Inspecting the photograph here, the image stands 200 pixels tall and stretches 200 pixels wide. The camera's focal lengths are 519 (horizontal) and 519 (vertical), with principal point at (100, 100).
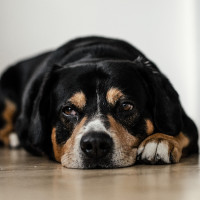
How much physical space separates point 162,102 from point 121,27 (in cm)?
416

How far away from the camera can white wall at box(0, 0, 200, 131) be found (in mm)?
7332

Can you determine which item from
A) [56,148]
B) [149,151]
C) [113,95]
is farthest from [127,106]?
[56,148]

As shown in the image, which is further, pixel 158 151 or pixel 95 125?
pixel 158 151

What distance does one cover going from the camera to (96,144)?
2947mm

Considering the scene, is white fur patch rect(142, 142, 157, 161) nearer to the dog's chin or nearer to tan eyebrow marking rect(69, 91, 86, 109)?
the dog's chin

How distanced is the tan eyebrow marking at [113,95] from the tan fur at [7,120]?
2.10 meters

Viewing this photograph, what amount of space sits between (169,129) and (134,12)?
4293mm

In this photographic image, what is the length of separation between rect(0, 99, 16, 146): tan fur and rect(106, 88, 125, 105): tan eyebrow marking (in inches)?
82.8

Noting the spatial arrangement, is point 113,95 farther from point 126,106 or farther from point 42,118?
point 42,118

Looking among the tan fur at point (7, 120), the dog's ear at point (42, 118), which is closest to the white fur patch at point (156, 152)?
the dog's ear at point (42, 118)

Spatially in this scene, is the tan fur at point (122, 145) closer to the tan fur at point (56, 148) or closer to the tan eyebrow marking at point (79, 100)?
the tan eyebrow marking at point (79, 100)

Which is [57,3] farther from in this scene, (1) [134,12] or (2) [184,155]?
(2) [184,155]

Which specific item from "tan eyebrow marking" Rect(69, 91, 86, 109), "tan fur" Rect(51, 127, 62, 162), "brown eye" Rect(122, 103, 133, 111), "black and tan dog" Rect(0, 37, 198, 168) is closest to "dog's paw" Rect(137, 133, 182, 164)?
"black and tan dog" Rect(0, 37, 198, 168)

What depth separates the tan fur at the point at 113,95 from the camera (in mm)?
3224
